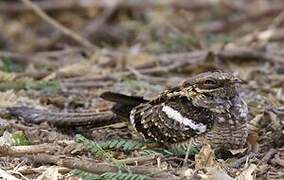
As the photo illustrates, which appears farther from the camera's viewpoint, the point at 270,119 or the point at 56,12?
the point at 56,12

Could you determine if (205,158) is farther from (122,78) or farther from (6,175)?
(122,78)

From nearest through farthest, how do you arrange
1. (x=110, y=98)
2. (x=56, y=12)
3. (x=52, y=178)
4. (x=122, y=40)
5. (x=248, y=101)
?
(x=52, y=178) < (x=110, y=98) < (x=248, y=101) < (x=122, y=40) < (x=56, y=12)

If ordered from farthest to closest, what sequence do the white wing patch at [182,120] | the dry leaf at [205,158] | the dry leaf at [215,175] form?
1. the white wing patch at [182,120]
2. the dry leaf at [205,158]
3. the dry leaf at [215,175]

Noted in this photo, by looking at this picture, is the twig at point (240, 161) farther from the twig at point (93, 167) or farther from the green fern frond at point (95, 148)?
the green fern frond at point (95, 148)

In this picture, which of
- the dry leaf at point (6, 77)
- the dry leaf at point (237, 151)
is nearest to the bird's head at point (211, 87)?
the dry leaf at point (237, 151)

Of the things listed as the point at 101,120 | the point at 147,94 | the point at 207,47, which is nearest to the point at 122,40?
the point at 207,47

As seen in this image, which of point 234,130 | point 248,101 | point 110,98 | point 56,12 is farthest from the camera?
point 56,12

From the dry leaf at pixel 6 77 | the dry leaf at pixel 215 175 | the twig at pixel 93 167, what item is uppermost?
the dry leaf at pixel 6 77

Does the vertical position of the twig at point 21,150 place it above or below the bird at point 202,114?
below

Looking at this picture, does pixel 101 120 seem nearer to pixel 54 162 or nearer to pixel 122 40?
pixel 54 162
